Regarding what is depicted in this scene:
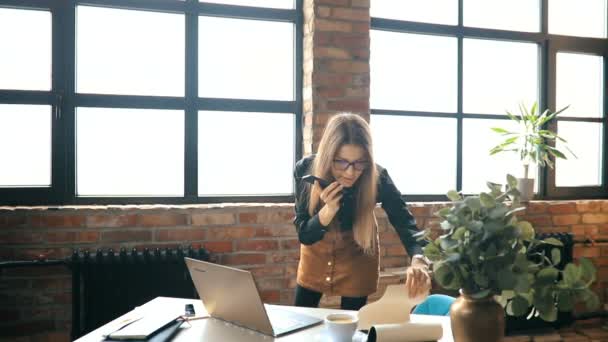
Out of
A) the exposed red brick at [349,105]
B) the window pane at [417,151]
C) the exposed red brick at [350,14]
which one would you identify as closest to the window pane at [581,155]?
the window pane at [417,151]

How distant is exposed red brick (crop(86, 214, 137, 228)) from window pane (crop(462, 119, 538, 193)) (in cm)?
218

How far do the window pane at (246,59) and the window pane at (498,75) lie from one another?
1.30 metres

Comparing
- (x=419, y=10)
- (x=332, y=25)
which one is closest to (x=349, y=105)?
(x=332, y=25)

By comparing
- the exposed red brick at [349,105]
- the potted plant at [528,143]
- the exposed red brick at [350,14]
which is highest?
the exposed red brick at [350,14]

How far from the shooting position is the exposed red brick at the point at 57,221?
2439 mm

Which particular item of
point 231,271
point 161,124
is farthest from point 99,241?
point 231,271

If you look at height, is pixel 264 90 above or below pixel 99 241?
above

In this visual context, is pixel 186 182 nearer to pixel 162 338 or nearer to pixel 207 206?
pixel 207 206

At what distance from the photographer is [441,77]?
11.0ft

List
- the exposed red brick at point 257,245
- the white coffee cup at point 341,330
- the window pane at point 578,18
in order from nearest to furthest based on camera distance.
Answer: the white coffee cup at point 341,330
the exposed red brick at point 257,245
the window pane at point 578,18

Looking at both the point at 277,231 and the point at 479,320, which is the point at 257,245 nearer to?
the point at 277,231

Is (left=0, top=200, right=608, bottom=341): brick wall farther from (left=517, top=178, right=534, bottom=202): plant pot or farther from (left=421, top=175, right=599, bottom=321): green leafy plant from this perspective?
(left=421, top=175, right=599, bottom=321): green leafy plant

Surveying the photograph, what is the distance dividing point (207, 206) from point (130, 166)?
531 mm

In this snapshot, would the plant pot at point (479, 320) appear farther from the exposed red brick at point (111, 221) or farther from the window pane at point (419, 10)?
the window pane at point (419, 10)
